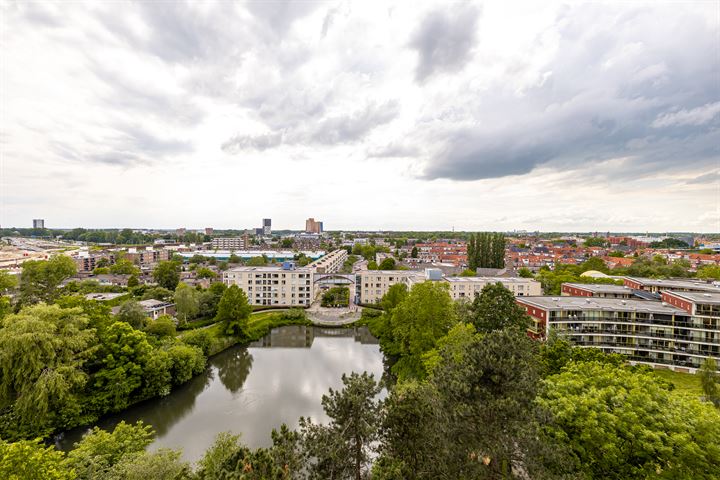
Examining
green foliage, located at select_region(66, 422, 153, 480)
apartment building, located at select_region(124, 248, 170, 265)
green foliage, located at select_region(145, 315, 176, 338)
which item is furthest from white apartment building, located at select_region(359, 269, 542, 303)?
apartment building, located at select_region(124, 248, 170, 265)

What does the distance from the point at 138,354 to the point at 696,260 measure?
346ft

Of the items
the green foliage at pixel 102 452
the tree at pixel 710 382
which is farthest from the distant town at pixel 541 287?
the green foliage at pixel 102 452

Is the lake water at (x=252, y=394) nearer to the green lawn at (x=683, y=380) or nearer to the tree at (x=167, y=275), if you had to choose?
the green lawn at (x=683, y=380)

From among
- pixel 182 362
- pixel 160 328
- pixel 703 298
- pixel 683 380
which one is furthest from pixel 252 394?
pixel 703 298

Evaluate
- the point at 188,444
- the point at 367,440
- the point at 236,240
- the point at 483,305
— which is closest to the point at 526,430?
the point at 367,440

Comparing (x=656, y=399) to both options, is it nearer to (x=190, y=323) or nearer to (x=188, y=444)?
(x=188, y=444)

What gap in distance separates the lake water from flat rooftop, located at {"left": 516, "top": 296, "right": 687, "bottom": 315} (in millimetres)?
14827

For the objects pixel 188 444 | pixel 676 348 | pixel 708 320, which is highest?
Answer: pixel 708 320

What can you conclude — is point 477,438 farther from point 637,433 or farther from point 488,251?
point 488,251

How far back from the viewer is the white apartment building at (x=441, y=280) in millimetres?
39125

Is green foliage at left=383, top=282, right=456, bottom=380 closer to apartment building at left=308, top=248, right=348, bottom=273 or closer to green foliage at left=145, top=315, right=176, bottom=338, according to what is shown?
green foliage at left=145, top=315, right=176, bottom=338

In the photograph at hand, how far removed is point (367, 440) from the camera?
8.41 meters

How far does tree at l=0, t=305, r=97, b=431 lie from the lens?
15.3 meters

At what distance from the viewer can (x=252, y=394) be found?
21.3 m
